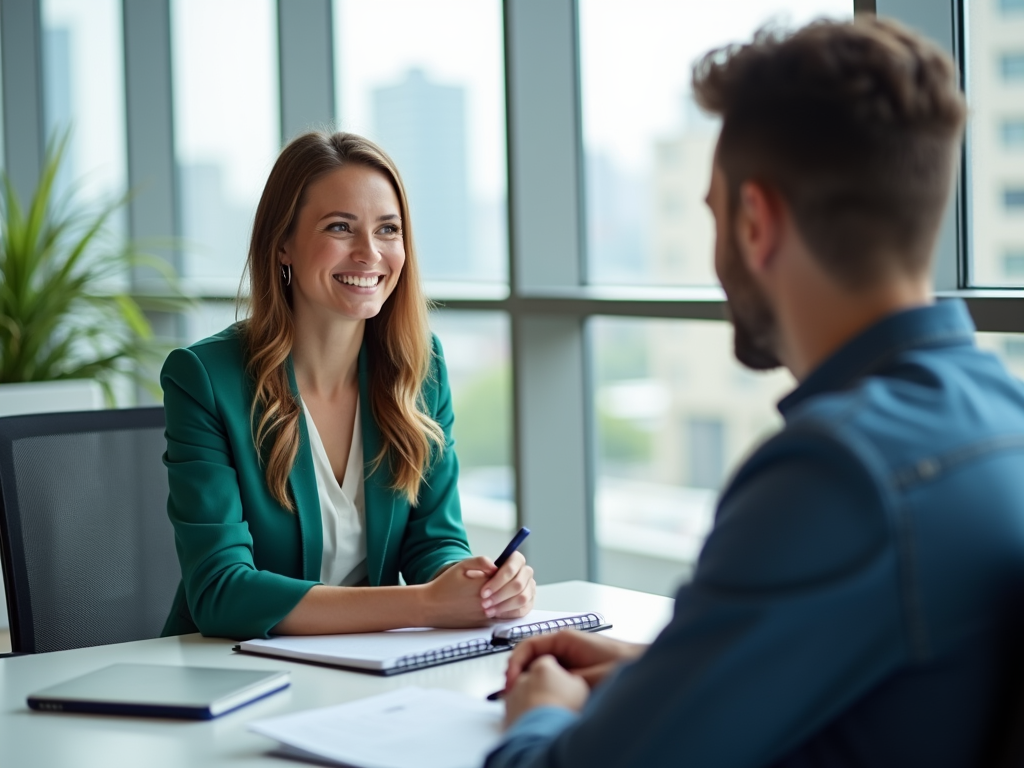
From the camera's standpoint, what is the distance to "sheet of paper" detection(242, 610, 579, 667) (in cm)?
164

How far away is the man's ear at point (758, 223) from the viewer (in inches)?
39.0

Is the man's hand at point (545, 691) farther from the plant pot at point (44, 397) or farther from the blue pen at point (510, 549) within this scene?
the plant pot at point (44, 397)

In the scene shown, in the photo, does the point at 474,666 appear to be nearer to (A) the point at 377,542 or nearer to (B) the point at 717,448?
(A) the point at 377,542

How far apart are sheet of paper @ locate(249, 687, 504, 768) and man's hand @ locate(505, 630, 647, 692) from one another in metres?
0.06

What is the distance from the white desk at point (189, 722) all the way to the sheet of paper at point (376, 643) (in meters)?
0.03

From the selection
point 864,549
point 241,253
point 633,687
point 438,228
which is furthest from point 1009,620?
point 241,253

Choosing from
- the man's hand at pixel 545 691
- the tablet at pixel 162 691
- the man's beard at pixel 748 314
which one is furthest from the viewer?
the tablet at pixel 162 691

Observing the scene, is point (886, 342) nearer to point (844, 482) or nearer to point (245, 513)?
point (844, 482)

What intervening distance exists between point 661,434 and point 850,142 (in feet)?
9.42

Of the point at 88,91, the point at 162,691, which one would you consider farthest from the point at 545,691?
the point at 88,91

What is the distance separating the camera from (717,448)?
3678 millimetres

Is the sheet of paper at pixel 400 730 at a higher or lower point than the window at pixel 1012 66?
lower

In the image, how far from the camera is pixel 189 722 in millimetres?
1421

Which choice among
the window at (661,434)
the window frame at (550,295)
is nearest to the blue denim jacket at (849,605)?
the window frame at (550,295)
